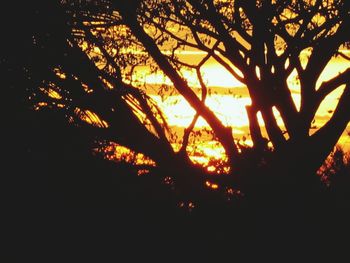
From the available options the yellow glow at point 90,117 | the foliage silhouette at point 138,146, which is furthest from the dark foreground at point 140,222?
the yellow glow at point 90,117

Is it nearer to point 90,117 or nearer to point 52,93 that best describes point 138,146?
point 90,117

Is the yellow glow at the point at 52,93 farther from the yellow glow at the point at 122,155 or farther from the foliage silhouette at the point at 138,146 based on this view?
the yellow glow at the point at 122,155

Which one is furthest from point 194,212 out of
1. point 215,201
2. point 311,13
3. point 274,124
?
point 311,13

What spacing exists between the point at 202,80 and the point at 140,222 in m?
3.03

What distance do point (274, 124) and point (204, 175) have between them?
2.37 metres

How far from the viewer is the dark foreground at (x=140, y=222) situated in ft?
21.5

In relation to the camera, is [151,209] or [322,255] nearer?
[322,255]

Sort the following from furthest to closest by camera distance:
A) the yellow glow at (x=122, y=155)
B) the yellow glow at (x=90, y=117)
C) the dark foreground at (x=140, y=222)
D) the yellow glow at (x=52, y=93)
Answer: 1. the yellow glow at (x=122, y=155)
2. the dark foreground at (x=140, y=222)
3. the yellow glow at (x=90, y=117)
4. the yellow glow at (x=52, y=93)

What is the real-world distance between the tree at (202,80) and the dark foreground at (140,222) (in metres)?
0.58

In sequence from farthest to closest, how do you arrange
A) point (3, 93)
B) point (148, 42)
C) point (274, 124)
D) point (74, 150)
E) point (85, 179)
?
1. point (274, 124)
2. point (148, 42)
3. point (85, 179)
4. point (74, 150)
5. point (3, 93)

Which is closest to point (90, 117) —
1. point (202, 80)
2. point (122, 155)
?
point (122, 155)

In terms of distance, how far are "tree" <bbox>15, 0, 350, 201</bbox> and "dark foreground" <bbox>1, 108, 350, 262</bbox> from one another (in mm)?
581

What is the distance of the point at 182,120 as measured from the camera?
27.9 feet

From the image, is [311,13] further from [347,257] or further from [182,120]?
[347,257]
